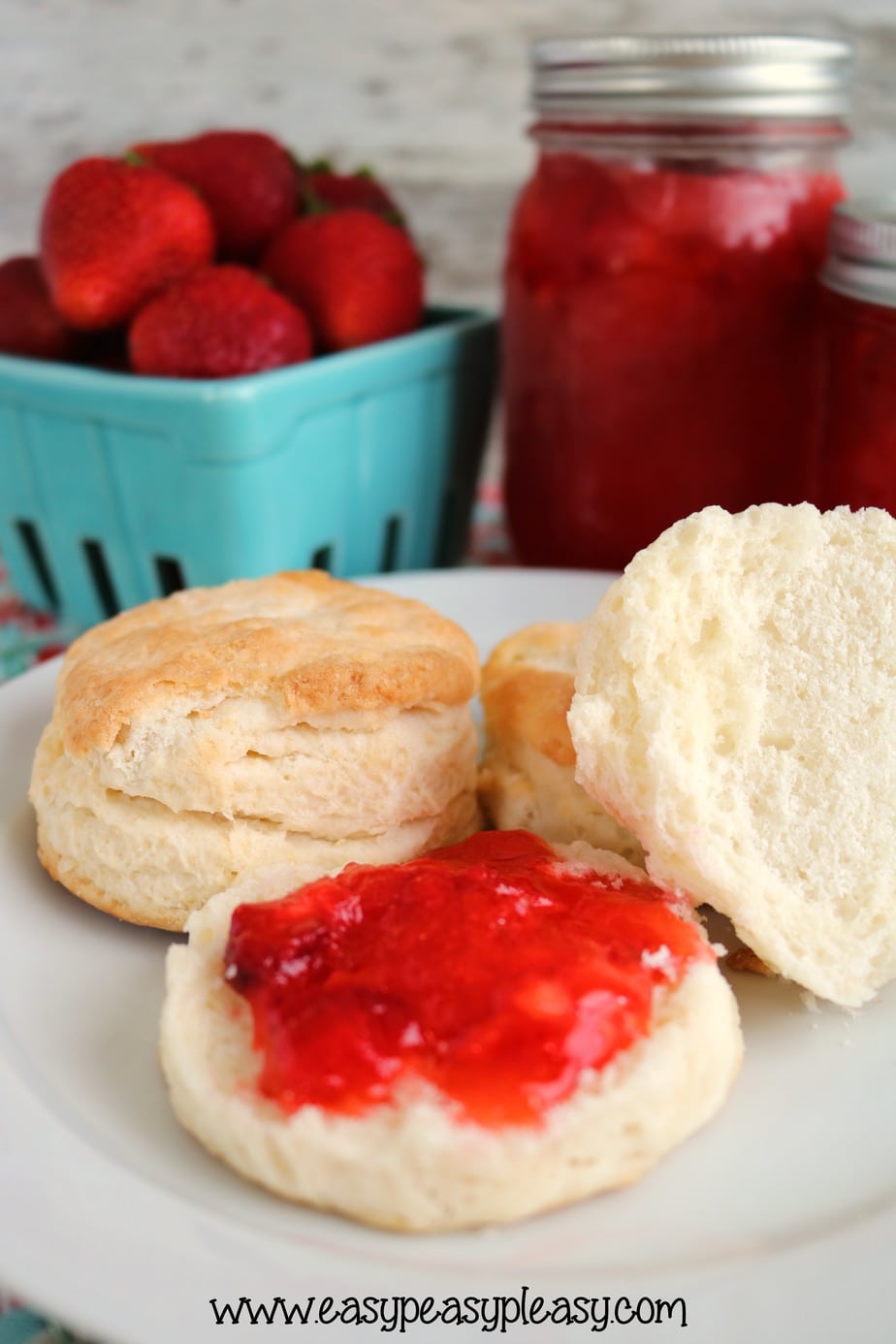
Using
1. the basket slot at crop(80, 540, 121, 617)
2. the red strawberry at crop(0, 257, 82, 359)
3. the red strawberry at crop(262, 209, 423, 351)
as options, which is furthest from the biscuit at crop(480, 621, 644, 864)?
the red strawberry at crop(0, 257, 82, 359)

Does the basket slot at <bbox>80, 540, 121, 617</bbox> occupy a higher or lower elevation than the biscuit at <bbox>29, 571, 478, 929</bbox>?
lower

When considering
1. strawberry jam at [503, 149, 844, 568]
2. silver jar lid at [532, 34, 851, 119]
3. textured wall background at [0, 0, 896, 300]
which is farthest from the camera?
textured wall background at [0, 0, 896, 300]

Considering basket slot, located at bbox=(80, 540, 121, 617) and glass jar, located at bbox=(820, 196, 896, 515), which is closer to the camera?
glass jar, located at bbox=(820, 196, 896, 515)

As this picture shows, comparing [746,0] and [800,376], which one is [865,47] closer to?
[746,0]

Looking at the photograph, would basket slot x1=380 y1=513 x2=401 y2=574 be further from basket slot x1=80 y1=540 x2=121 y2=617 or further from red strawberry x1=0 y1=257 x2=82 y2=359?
red strawberry x1=0 y1=257 x2=82 y2=359

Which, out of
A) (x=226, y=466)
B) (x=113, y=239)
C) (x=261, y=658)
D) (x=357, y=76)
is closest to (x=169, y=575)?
(x=226, y=466)

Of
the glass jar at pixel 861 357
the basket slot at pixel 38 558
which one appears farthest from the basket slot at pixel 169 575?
the glass jar at pixel 861 357

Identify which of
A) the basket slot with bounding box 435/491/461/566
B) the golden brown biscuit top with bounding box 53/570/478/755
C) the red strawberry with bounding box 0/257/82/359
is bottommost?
the basket slot with bounding box 435/491/461/566
